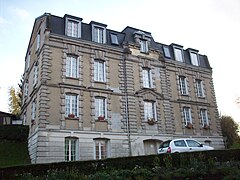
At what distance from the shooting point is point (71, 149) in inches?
682

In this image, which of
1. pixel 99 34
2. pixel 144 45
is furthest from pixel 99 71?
pixel 144 45

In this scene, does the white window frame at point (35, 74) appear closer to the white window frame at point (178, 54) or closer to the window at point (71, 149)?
the window at point (71, 149)

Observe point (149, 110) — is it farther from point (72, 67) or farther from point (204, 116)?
point (72, 67)

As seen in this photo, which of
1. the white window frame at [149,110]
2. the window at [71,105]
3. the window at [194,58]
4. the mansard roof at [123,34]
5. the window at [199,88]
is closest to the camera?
the window at [71,105]

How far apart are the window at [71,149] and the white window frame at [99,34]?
324 inches

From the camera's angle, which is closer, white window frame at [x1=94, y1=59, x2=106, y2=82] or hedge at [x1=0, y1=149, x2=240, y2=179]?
hedge at [x1=0, y1=149, x2=240, y2=179]

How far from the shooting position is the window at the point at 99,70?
65.7ft

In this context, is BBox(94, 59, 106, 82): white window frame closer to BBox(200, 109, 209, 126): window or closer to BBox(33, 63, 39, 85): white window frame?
BBox(33, 63, 39, 85): white window frame

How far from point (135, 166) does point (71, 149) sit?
672 centimetres

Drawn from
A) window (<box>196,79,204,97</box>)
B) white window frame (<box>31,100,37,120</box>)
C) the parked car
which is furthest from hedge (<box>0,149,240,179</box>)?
window (<box>196,79,204,97</box>)

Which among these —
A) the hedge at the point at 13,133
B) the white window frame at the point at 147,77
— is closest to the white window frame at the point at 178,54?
the white window frame at the point at 147,77

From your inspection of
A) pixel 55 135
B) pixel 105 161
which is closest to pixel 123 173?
pixel 105 161

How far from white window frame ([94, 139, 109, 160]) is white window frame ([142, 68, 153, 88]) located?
6.25m

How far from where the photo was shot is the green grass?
54.4 ft
